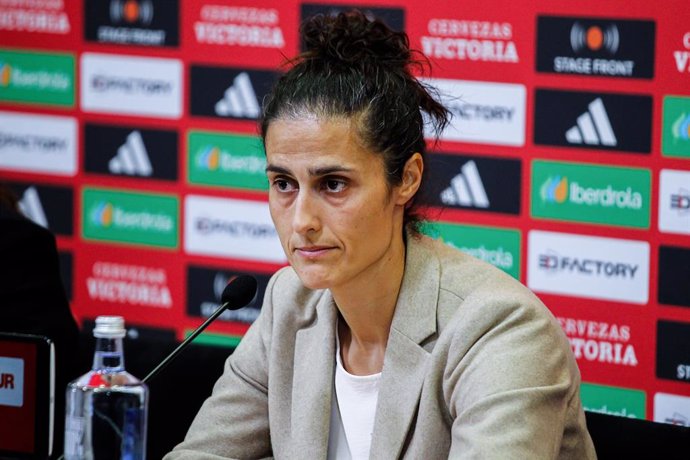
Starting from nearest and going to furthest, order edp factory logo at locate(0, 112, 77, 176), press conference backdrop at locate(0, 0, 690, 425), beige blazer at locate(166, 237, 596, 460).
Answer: beige blazer at locate(166, 237, 596, 460) < press conference backdrop at locate(0, 0, 690, 425) < edp factory logo at locate(0, 112, 77, 176)

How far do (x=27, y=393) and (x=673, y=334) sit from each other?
1892 mm

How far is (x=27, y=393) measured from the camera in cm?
205

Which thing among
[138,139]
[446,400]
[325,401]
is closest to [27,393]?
[325,401]

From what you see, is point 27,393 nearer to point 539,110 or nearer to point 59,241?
point 539,110

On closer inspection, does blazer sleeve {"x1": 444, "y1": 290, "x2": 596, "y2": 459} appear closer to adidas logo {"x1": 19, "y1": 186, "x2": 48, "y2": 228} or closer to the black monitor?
the black monitor

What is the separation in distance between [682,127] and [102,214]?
2.04 meters

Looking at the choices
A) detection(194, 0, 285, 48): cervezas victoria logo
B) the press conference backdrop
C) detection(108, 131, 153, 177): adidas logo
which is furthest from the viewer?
detection(108, 131, 153, 177): adidas logo

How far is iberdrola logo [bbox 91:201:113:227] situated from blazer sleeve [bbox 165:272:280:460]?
1838mm

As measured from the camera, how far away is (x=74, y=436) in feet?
5.92

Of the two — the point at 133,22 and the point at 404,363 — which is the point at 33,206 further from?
the point at 404,363

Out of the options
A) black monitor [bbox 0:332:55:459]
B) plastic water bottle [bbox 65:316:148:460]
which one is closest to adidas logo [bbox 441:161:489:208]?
black monitor [bbox 0:332:55:459]

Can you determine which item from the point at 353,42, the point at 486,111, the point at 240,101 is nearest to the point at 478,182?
the point at 486,111

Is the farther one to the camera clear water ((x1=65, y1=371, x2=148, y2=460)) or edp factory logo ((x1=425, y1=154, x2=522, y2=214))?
edp factory logo ((x1=425, y1=154, x2=522, y2=214))

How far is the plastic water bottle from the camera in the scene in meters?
1.79
